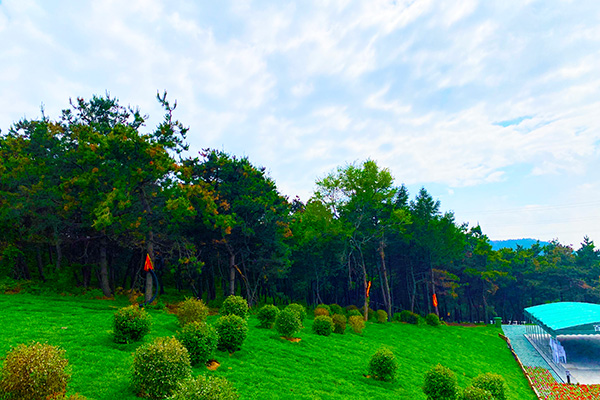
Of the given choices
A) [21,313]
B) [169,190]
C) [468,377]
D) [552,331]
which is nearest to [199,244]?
[169,190]

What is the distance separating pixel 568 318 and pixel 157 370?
36758 mm

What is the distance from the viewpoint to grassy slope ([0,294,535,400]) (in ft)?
35.3

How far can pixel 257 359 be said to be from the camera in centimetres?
1455

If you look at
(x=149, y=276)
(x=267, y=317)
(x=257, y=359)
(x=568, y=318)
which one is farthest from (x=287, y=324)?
(x=568, y=318)

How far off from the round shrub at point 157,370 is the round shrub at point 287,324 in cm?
999

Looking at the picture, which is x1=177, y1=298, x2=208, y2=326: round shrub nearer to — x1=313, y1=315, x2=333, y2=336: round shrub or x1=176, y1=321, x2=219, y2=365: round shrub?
x1=176, y1=321, x2=219, y2=365: round shrub

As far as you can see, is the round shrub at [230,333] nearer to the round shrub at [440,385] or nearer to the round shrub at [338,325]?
the round shrub at [440,385]

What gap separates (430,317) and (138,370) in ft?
126

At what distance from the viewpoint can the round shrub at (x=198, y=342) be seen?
1204cm

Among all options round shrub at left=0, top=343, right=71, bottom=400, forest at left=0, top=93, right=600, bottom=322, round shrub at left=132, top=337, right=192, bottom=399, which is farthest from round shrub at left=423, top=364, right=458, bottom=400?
forest at left=0, top=93, right=600, bottom=322

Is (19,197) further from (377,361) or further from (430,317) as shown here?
(430,317)

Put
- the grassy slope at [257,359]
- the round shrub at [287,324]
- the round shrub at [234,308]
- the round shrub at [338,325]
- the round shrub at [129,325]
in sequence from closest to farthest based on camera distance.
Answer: the grassy slope at [257,359] → the round shrub at [129,325] → the round shrub at [234,308] → the round shrub at [287,324] → the round shrub at [338,325]

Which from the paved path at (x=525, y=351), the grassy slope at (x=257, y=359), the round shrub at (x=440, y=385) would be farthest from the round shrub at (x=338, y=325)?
the paved path at (x=525, y=351)

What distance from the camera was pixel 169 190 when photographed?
90.0 feet
